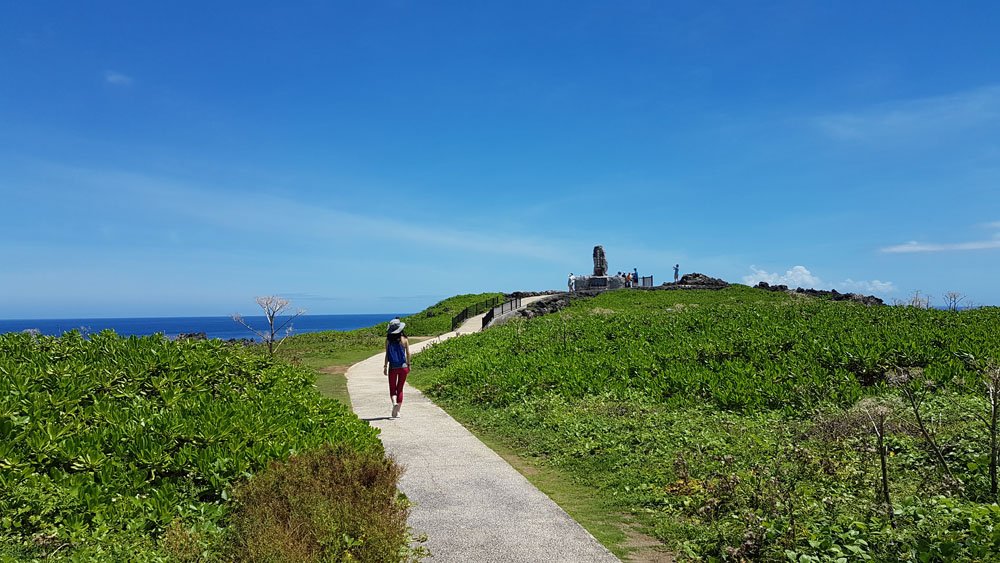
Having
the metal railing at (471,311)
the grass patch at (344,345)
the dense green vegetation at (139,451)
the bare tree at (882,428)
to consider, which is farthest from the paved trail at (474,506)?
the metal railing at (471,311)

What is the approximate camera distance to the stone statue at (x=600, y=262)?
46.3 meters

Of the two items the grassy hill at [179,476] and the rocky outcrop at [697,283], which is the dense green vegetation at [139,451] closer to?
the grassy hill at [179,476]

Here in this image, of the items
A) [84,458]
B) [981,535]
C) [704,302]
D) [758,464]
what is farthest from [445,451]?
[704,302]

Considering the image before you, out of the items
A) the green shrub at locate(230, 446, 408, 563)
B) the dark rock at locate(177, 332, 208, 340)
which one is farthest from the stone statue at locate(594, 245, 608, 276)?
the green shrub at locate(230, 446, 408, 563)

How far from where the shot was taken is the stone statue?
152 feet

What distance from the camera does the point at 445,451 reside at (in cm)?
938

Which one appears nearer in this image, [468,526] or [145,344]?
[468,526]

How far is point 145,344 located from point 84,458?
153 inches

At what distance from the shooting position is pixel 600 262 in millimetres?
46594

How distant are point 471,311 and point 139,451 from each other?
36.2 metres

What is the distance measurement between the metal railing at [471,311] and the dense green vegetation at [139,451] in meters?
28.3

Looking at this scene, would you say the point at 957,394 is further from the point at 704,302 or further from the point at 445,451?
the point at 704,302

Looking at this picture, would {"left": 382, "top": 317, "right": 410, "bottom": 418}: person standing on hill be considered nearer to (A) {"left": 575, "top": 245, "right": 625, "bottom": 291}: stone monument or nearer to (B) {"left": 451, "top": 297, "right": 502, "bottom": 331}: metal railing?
(B) {"left": 451, "top": 297, "right": 502, "bottom": 331}: metal railing

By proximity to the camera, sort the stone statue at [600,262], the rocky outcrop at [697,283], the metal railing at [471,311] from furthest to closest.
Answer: the stone statue at [600,262] < the rocky outcrop at [697,283] < the metal railing at [471,311]
